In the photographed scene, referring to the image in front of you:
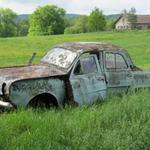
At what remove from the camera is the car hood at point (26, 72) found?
10680 millimetres

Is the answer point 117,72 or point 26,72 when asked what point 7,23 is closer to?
point 117,72

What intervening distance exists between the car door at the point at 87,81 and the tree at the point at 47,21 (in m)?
123

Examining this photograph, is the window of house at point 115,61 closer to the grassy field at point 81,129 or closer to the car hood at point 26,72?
the car hood at point 26,72

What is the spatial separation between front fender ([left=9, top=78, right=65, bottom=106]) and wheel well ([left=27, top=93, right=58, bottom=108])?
3.2 inches

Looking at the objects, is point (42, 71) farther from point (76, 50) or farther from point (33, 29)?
point (33, 29)

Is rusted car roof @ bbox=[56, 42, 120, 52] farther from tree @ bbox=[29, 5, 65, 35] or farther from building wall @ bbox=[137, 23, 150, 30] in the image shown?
building wall @ bbox=[137, 23, 150, 30]

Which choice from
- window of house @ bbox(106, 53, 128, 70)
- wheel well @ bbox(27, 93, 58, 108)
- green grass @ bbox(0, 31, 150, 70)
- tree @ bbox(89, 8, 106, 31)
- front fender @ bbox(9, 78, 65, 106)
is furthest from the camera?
tree @ bbox(89, 8, 106, 31)

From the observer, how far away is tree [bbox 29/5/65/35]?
5458 inches

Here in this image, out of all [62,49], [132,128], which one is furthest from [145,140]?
[62,49]

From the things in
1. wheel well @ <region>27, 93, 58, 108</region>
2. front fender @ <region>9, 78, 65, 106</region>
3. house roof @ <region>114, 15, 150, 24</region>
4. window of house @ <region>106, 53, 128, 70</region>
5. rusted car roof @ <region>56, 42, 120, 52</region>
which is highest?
rusted car roof @ <region>56, 42, 120, 52</region>

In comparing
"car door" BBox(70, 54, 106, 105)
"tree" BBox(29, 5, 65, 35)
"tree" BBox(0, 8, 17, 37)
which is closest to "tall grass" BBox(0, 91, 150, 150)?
"car door" BBox(70, 54, 106, 105)

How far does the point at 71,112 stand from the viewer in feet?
32.2

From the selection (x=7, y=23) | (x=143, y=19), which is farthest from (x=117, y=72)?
(x=7, y=23)

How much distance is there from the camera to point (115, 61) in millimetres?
12828
